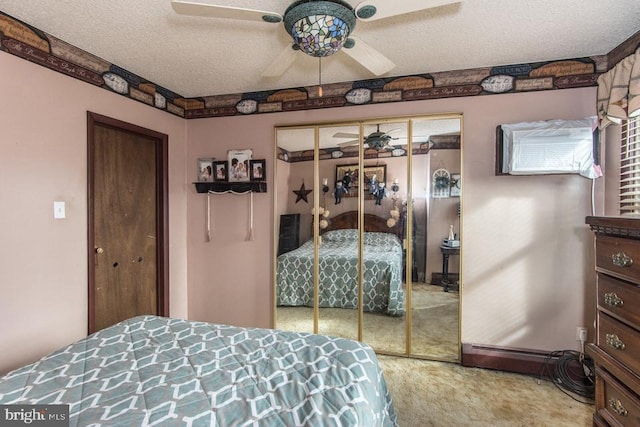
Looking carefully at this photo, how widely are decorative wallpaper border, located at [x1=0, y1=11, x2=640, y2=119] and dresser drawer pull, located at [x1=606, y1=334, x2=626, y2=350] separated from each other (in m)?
1.90

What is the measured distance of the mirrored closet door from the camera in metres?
2.71

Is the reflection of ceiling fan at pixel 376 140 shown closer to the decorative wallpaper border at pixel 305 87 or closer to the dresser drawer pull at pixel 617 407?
the decorative wallpaper border at pixel 305 87

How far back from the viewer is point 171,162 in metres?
3.13

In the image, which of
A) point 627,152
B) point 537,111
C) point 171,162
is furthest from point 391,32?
point 171,162

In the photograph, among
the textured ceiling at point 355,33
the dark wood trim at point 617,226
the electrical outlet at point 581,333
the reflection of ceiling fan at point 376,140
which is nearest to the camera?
the dark wood trim at point 617,226

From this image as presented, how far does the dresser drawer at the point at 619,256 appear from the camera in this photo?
1.30 meters

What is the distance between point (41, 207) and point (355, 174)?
2.34 m

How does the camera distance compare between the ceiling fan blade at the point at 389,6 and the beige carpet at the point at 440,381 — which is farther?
the beige carpet at the point at 440,381

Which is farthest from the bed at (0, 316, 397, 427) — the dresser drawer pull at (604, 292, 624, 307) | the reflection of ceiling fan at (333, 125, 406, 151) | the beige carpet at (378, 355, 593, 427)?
the reflection of ceiling fan at (333, 125, 406, 151)

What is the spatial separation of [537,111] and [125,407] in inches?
124

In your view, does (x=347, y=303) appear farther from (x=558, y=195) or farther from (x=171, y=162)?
(x=171, y=162)

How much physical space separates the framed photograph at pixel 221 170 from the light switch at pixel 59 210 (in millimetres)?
1328

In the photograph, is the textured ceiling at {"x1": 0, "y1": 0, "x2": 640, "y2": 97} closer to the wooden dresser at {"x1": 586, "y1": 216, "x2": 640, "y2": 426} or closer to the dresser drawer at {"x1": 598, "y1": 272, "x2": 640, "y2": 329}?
the wooden dresser at {"x1": 586, "y1": 216, "x2": 640, "y2": 426}

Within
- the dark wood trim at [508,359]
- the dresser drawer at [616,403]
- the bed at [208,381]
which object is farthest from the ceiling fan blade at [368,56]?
the dark wood trim at [508,359]
